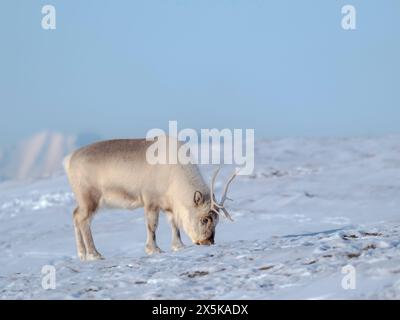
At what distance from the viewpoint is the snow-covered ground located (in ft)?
30.3

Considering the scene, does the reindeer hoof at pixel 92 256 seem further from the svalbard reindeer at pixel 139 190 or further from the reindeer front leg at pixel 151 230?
the reindeer front leg at pixel 151 230

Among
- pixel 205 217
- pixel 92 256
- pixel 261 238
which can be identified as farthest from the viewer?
pixel 261 238

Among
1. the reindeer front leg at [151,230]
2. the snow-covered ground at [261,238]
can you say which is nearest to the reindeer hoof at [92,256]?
the snow-covered ground at [261,238]

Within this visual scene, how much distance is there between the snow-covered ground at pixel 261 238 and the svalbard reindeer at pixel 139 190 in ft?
1.96

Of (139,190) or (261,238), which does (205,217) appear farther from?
(261,238)

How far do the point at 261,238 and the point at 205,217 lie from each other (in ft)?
19.2

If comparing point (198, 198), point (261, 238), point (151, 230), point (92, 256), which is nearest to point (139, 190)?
point (151, 230)

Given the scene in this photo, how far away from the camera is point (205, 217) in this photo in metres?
13.5

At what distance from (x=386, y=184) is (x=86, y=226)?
1778 centimetres

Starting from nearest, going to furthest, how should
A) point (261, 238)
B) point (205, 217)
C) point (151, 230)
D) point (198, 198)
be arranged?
1. point (205, 217)
2. point (198, 198)
3. point (151, 230)
4. point (261, 238)

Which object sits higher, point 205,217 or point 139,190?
point 139,190

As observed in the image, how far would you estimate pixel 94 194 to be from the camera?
1470 cm

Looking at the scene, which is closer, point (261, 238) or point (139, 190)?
point (139, 190)
